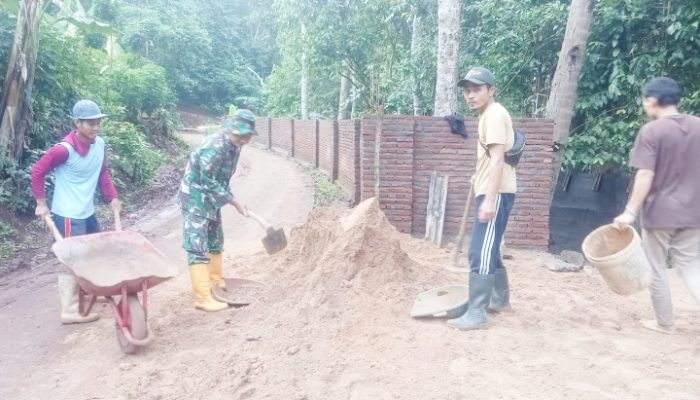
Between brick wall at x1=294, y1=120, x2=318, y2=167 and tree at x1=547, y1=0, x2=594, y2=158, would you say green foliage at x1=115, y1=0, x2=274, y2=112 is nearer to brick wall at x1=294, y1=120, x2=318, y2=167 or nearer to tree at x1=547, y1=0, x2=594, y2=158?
brick wall at x1=294, y1=120, x2=318, y2=167

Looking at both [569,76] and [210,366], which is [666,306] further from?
[569,76]

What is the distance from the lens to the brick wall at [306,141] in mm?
18531

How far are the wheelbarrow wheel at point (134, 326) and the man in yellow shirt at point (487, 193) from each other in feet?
7.01

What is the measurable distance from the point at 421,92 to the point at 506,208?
9577mm

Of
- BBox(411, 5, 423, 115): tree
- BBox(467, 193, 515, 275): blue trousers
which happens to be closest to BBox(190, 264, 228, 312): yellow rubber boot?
BBox(467, 193, 515, 275): blue trousers

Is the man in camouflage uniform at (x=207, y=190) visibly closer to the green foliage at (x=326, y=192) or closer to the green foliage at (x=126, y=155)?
the green foliage at (x=326, y=192)

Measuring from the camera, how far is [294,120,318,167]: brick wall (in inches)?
730

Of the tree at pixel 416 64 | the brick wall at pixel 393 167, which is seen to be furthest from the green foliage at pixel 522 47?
the brick wall at pixel 393 167

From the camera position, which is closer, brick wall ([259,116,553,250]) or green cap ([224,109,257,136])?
green cap ([224,109,257,136])

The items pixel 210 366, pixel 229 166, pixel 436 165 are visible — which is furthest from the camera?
pixel 436 165

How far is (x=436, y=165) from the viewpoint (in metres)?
8.23

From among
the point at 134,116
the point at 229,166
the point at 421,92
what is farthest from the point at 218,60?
the point at 229,166

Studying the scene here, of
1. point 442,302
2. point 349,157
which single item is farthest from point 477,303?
point 349,157

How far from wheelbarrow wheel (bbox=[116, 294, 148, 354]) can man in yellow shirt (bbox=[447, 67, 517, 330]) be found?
2136 millimetres
